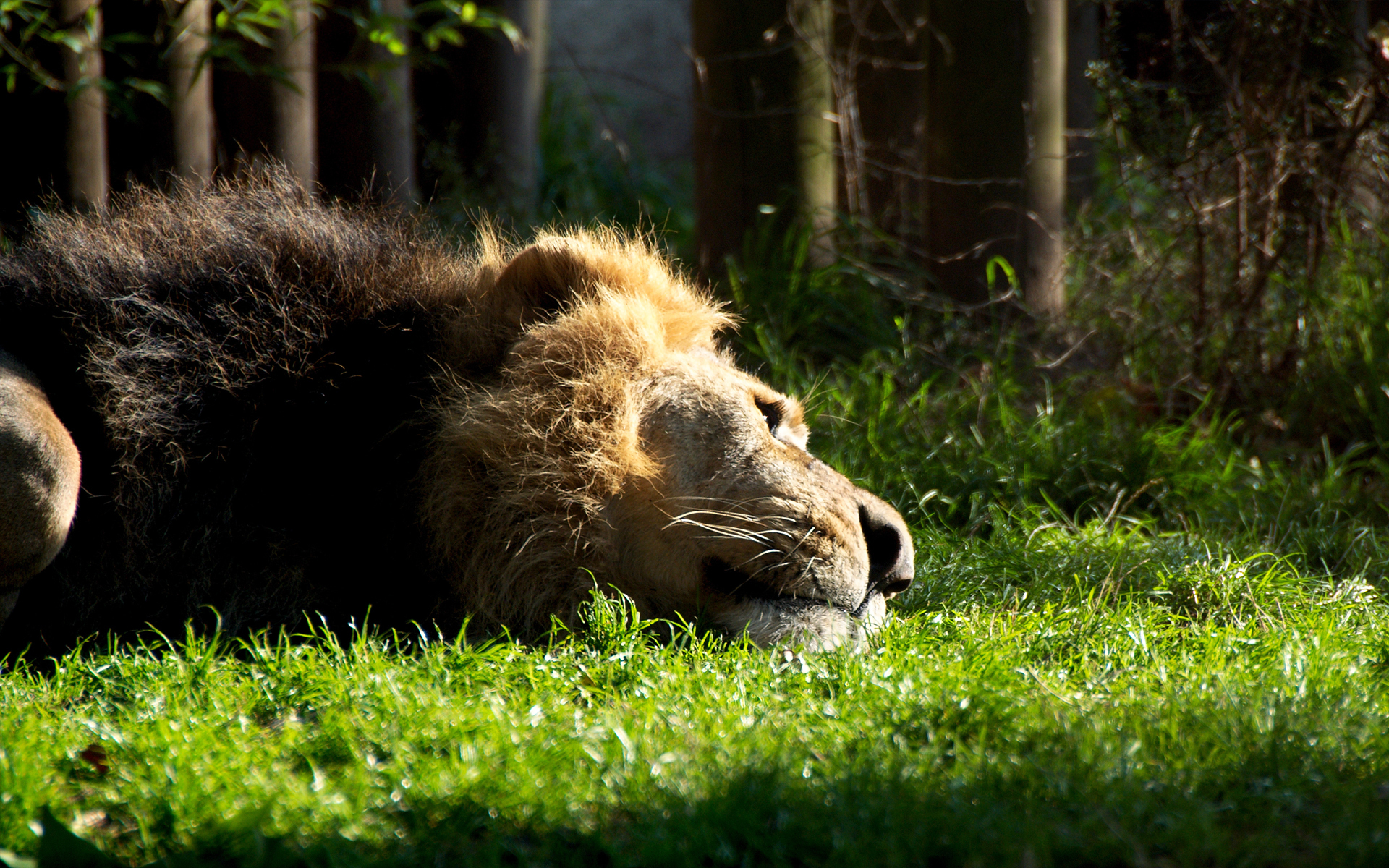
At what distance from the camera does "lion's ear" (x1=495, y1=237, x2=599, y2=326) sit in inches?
133

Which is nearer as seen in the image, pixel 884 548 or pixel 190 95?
pixel 884 548

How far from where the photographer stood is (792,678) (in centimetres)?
276

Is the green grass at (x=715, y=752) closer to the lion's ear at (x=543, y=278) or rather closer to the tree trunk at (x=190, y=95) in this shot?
the lion's ear at (x=543, y=278)

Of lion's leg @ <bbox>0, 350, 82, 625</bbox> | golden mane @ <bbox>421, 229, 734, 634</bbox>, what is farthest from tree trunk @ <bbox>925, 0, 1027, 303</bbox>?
lion's leg @ <bbox>0, 350, 82, 625</bbox>

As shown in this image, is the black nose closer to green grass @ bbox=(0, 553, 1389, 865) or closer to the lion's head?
the lion's head

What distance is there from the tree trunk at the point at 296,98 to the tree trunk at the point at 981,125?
2.90 meters

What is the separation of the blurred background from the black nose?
4.61ft

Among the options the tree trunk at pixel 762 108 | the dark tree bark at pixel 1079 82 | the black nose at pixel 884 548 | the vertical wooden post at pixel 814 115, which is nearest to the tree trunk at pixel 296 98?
the tree trunk at pixel 762 108

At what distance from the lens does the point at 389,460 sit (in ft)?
10.6

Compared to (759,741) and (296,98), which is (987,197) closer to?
(296,98)

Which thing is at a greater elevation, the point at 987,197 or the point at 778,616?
the point at 987,197

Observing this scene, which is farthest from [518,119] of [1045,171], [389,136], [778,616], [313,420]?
[778,616]

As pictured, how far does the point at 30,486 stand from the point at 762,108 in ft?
14.5

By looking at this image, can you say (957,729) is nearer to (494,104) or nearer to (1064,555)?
(1064,555)
